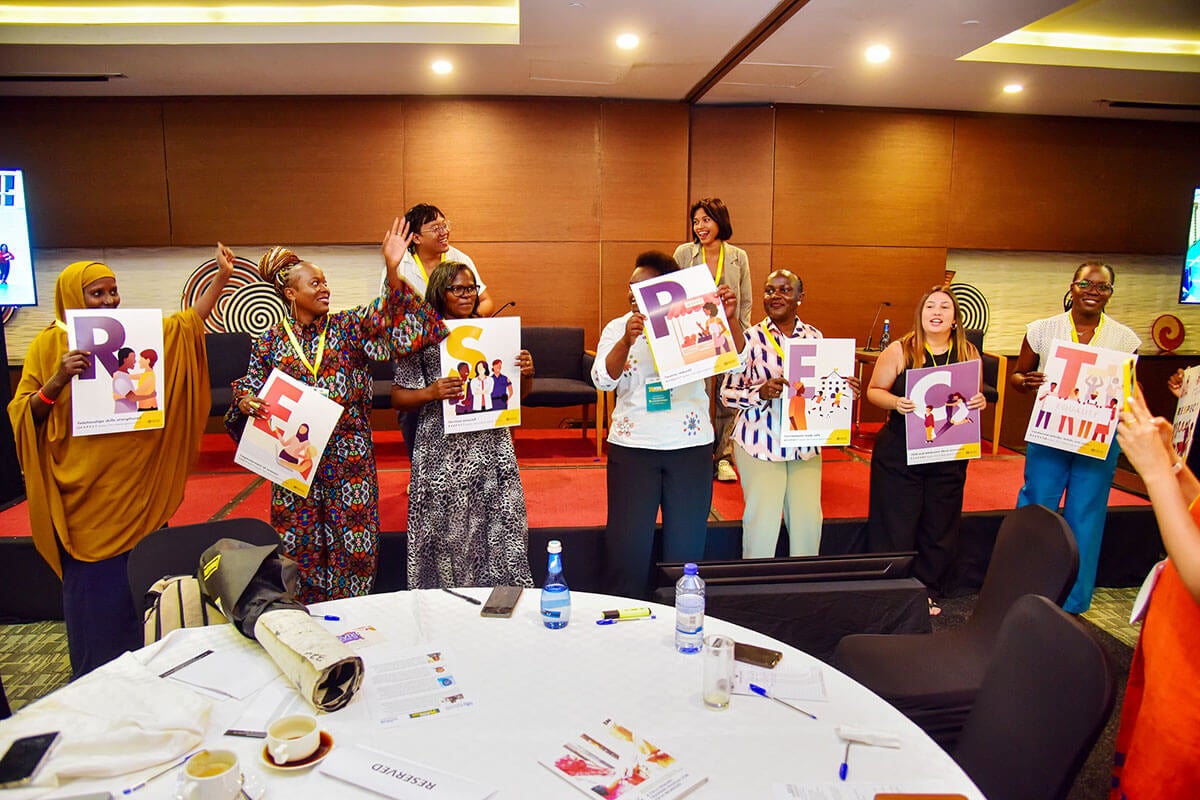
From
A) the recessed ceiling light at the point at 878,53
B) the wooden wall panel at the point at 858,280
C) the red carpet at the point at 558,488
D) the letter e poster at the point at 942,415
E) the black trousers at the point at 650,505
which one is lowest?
the red carpet at the point at 558,488

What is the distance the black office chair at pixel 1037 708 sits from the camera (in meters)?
1.32

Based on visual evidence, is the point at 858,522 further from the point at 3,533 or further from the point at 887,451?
the point at 3,533

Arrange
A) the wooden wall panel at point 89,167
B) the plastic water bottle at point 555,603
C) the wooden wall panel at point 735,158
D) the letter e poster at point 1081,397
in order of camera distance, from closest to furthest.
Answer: the plastic water bottle at point 555,603, the letter e poster at point 1081,397, the wooden wall panel at point 89,167, the wooden wall panel at point 735,158

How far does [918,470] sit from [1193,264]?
538 centimetres

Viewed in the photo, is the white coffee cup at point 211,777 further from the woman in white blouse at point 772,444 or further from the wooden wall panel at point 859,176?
→ the wooden wall panel at point 859,176

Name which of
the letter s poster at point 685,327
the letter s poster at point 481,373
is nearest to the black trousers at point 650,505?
the letter s poster at point 685,327

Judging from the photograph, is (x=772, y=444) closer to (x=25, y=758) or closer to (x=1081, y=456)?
(x=1081, y=456)

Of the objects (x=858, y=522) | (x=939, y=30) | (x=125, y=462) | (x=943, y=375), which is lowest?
(x=858, y=522)

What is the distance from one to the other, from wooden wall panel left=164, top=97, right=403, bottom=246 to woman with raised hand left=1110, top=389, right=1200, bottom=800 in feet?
18.8

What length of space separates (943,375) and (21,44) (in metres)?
5.80

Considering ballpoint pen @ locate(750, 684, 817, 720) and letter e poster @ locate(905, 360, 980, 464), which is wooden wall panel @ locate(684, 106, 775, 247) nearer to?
letter e poster @ locate(905, 360, 980, 464)

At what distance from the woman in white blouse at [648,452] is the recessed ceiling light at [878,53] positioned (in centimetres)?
284

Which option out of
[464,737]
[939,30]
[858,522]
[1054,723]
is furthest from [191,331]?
[939,30]

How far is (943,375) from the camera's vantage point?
10.6 feet
